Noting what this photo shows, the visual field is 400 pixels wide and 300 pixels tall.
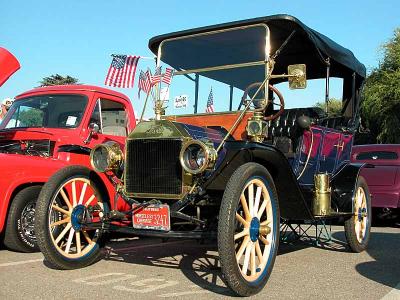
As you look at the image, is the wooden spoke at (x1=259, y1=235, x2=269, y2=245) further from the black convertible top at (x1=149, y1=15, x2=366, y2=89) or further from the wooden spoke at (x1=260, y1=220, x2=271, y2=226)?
the black convertible top at (x1=149, y1=15, x2=366, y2=89)

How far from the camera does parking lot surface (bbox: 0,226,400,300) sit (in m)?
4.13

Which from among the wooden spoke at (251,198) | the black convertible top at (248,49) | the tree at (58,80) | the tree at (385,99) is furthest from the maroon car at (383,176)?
the tree at (58,80)

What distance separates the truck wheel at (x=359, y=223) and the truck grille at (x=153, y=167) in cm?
289

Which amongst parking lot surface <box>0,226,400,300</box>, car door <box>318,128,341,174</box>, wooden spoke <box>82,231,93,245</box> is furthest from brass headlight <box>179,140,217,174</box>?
car door <box>318,128,341,174</box>

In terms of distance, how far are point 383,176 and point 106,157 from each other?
6.48 m

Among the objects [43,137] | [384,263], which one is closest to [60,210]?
[43,137]

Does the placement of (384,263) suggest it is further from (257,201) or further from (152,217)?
(152,217)

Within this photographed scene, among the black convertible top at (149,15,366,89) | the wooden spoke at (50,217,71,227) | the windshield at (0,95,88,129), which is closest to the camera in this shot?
the wooden spoke at (50,217,71,227)

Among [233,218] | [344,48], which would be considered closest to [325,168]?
[344,48]

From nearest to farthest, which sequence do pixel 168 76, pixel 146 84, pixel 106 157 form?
pixel 106 157 → pixel 168 76 → pixel 146 84

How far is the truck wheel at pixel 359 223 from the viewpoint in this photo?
21.1 feet

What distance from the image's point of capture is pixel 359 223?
22.2 feet

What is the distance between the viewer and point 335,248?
6793 millimetres

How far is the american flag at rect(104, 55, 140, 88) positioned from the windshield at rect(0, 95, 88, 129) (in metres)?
7.81
